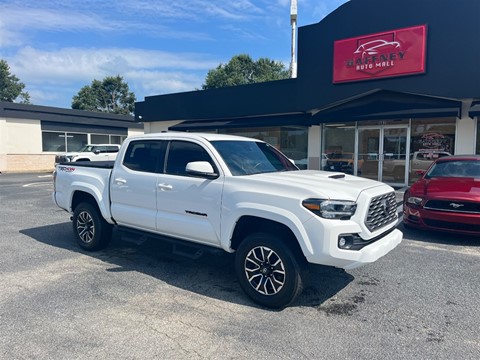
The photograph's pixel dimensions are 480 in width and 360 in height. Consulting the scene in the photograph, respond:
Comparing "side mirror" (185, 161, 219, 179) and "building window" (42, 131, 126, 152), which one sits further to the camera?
"building window" (42, 131, 126, 152)

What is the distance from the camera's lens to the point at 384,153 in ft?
48.8

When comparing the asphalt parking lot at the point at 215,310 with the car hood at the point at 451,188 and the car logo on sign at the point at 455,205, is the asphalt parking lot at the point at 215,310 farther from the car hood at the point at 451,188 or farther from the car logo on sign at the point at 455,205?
the car hood at the point at 451,188

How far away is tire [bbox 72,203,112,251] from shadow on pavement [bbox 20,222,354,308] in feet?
0.49

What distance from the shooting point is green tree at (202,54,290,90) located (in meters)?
52.5

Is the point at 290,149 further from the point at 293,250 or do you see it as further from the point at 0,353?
the point at 0,353

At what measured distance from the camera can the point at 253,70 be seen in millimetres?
53531

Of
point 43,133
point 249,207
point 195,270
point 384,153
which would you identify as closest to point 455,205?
point 249,207

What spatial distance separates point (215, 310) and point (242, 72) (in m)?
52.2

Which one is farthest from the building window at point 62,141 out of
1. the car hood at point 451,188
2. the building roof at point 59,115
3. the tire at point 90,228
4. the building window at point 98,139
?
the car hood at point 451,188

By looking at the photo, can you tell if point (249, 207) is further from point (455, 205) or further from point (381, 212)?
point (455, 205)

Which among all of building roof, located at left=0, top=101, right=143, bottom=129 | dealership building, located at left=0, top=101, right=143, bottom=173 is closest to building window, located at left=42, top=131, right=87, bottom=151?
dealership building, located at left=0, top=101, right=143, bottom=173

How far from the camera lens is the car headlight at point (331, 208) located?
3701 millimetres

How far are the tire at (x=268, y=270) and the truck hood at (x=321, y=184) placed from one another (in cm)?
60

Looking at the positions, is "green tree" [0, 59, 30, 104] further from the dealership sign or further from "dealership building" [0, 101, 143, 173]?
the dealership sign
